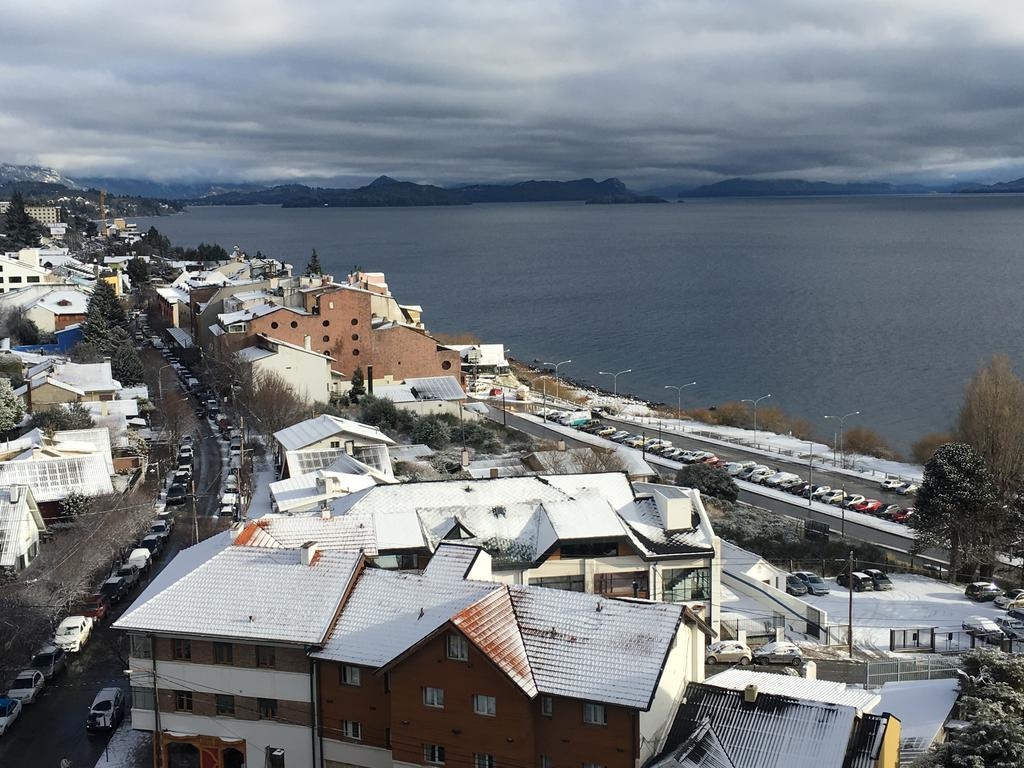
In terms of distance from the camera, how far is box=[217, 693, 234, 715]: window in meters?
16.3

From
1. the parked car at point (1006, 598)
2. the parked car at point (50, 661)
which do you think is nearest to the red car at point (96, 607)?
the parked car at point (50, 661)

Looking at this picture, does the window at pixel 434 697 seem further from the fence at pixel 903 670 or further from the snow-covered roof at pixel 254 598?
the fence at pixel 903 670

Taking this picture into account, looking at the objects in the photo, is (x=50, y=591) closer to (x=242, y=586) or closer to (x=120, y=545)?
(x=120, y=545)

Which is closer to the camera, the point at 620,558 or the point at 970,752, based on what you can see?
the point at 970,752

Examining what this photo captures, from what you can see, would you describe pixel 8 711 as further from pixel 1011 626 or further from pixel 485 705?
pixel 1011 626

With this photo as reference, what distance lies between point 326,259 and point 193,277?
91.3m

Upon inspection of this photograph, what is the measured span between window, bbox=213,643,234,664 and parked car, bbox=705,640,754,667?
8569 mm

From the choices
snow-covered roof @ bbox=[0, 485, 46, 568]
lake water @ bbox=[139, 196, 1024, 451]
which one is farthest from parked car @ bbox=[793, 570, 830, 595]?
lake water @ bbox=[139, 196, 1024, 451]

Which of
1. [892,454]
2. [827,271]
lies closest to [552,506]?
[892,454]

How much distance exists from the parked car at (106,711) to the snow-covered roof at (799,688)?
9607 mm

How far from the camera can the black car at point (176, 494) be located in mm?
30492

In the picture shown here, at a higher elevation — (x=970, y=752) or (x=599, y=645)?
(x=599, y=645)

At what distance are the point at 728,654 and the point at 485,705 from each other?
7.00 m

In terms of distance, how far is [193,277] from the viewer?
72.4 meters
